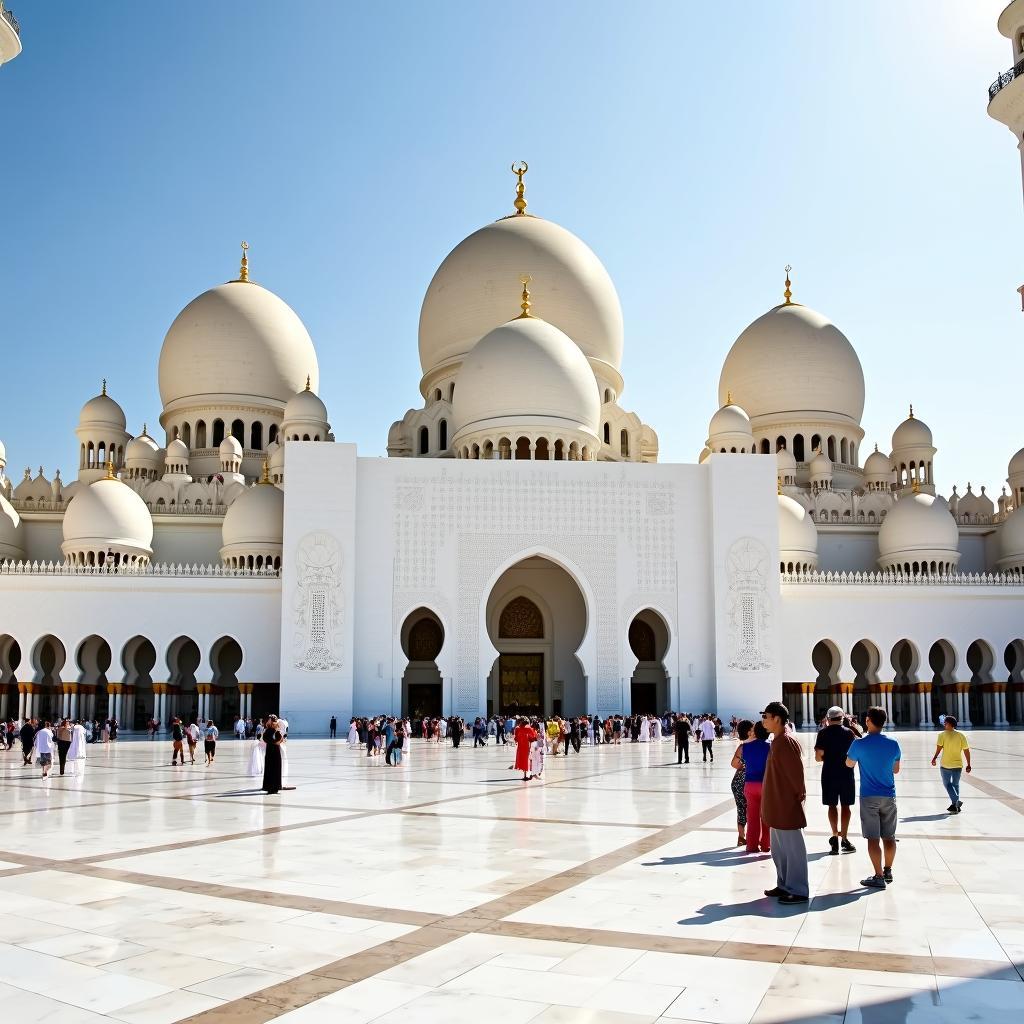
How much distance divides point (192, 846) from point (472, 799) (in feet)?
10.9

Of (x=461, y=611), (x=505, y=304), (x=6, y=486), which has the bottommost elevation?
(x=461, y=611)

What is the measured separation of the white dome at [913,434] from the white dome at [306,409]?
16047 mm

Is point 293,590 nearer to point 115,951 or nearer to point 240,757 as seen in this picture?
point 240,757

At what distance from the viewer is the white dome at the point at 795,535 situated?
26.8 meters

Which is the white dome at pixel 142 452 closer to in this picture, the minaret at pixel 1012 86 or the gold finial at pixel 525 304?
the gold finial at pixel 525 304

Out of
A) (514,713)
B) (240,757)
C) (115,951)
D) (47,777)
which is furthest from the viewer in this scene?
(514,713)

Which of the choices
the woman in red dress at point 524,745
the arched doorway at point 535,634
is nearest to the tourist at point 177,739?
the woman in red dress at point 524,745

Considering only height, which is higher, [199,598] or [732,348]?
[732,348]

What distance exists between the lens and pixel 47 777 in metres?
12.0

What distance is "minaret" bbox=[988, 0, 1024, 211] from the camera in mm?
17031

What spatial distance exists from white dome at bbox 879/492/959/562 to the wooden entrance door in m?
9.49

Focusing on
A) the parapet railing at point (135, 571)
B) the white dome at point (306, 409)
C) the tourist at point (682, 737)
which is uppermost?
the white dome at point (306, 409)

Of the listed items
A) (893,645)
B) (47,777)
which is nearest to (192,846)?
(47,777)

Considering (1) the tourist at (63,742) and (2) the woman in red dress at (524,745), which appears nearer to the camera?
(2) the woman in red dress at (524,745)
